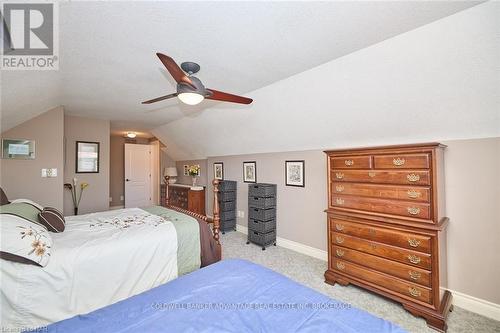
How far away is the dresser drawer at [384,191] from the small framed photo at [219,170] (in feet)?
9.96

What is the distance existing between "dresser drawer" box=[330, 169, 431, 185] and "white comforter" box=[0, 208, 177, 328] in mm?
2006

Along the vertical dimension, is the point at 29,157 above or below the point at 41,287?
above

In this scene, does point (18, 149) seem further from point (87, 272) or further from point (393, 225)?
point (393, 225)

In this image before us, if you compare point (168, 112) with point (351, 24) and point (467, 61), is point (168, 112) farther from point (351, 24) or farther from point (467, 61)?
point (467, 61)

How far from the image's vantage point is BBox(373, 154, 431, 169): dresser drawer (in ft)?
6.71

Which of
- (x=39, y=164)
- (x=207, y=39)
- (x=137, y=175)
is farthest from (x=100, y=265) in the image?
(x=137, y=175)

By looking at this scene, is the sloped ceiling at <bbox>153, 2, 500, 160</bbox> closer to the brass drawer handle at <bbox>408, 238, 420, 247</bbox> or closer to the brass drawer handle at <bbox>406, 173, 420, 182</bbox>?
the brass drawer handle at <bbox>406, 173, 420, 182</bbox>

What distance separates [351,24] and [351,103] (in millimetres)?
1023

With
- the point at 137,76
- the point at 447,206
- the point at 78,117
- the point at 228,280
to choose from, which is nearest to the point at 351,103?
the point at 447,206

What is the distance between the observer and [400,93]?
2170 mm

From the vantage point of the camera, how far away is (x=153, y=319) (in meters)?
1.04

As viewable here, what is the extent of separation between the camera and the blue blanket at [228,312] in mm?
991

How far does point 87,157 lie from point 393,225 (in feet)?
17.7

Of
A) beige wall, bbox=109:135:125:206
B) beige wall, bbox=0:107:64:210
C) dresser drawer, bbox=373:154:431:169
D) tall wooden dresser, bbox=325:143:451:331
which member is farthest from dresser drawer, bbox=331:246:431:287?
beige wall, bbox=109:135:125:206
